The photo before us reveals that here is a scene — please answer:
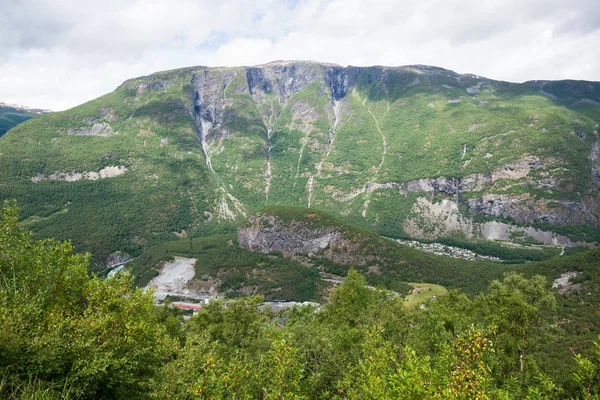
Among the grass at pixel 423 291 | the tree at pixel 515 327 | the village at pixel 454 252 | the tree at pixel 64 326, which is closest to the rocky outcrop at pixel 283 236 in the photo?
the grass at pixel 423 291

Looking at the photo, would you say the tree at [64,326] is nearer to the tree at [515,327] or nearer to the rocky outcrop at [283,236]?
the tree at [515,327]

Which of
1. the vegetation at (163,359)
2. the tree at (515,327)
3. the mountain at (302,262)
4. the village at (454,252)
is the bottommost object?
the village at (454,252)

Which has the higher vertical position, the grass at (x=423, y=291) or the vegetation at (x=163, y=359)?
the vegetation at (x=163, y=359)

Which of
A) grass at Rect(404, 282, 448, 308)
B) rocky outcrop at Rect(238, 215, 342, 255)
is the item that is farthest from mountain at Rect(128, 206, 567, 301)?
grass at Rect(404, 282, 448, 308)

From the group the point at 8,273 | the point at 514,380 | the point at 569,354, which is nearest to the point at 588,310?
the point at 569,354

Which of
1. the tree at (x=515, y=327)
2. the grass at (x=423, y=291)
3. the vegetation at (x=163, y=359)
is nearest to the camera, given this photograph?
the vegetation at (x=163, y=359)

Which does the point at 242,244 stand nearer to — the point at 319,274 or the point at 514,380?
the point at 319,274

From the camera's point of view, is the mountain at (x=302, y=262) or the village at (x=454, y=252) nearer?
the mountain at (x=302, y=262)

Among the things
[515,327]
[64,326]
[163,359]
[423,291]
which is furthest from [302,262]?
[64,326]

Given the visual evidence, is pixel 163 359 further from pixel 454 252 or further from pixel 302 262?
pixel 454 252
